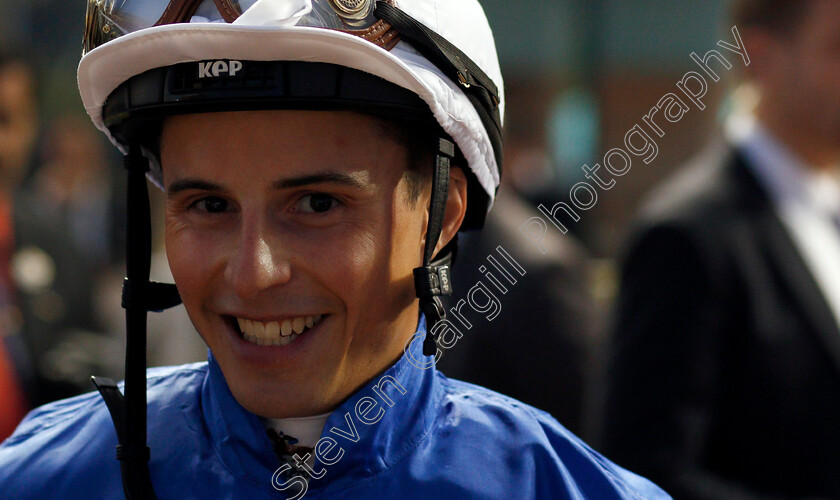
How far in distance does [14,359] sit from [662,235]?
2.53m

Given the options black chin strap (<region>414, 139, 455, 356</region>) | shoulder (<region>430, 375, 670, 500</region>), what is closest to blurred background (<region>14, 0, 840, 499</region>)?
shoulder (<region>430, 375, 670, 500</region>)

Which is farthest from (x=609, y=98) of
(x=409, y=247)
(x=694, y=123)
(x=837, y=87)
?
(x=409, y=247)

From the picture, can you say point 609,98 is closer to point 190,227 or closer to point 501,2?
point 501,2

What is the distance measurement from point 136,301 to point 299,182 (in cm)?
62

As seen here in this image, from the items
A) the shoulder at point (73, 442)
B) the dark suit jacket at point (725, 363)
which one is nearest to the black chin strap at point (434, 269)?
the shoulder at point (73, 442)

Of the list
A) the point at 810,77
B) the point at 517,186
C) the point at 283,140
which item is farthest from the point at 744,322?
the point at 517,186

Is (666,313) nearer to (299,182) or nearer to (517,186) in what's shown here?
(299,182)

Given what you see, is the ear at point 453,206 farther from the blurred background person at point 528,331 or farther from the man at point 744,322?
the blurred background person at point 528,331

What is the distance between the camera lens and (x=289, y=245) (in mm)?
1873

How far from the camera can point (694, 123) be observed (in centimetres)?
1130

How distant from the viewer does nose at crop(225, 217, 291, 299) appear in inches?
71.5

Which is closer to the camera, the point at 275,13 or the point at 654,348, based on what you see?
the point at 275,13

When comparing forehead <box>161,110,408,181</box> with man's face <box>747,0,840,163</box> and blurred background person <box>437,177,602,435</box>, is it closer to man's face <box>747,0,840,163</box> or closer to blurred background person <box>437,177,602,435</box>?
man's face <box>747,0,840,163</box>

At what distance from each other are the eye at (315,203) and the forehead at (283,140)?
8 cm
